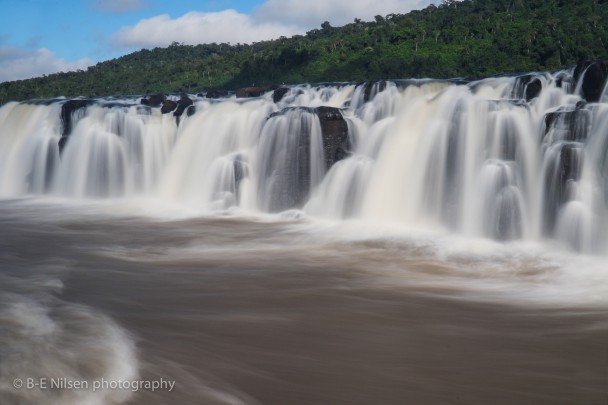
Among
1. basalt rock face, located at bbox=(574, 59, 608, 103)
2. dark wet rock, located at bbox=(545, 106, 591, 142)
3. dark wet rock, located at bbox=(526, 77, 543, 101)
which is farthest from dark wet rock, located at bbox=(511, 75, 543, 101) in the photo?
dark wet rock, located at bbox=(545, 106, 591, 142)

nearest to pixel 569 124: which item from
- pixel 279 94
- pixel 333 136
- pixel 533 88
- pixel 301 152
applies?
pixel 533 88

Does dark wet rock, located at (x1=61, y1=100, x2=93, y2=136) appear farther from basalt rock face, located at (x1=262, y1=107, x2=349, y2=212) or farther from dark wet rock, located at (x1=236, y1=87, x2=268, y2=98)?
basalt rock face, located at (x1=262, y1=107, x2=349, y2=212)

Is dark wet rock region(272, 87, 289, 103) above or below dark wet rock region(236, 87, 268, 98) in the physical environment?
below

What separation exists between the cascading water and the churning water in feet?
0.14

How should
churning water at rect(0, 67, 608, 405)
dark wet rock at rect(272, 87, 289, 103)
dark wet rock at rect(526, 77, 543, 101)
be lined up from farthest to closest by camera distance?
dark wet rock at rect(272, 87, 289, 103)
dark wet rock at rect(526, 77, 543, 101)
churning water at rect(0, 67, 608, 405)

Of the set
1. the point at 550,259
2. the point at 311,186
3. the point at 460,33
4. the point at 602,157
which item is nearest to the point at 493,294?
the point at 550,259

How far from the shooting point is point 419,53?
164 feet

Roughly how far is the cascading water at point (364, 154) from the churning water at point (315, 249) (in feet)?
0.14

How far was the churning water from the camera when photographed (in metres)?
5.11

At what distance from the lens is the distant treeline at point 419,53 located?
4212cm

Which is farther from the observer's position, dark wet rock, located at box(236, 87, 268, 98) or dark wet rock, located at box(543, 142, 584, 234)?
dark wet rock, located at box(236, 87, 268, 98)

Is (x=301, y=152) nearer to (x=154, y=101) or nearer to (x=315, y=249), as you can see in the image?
(x=315, y=249)

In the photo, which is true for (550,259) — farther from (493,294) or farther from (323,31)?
(323,31)

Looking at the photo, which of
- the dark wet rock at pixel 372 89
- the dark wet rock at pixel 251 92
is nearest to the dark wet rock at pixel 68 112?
the dark wet rock at pixel 251 92
